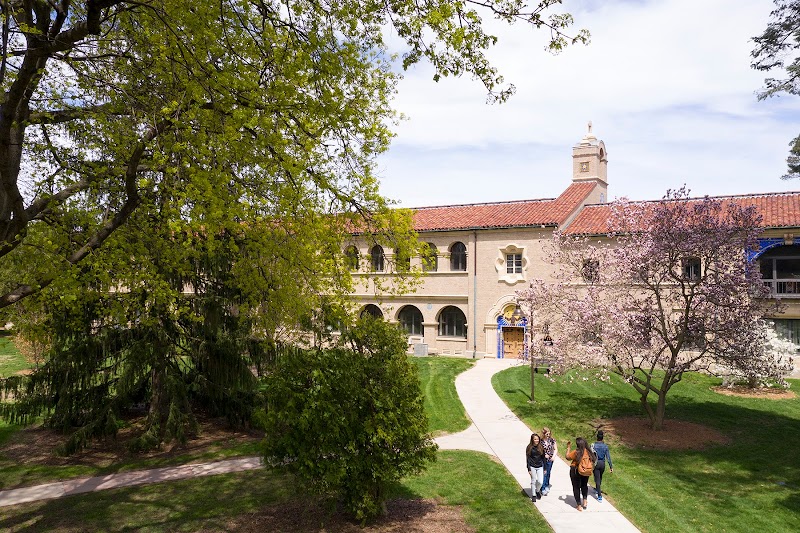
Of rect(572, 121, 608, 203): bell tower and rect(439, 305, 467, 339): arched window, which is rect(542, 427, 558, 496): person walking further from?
rect(572, 121, 608, 203): bell tower

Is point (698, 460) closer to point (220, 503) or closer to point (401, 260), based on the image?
point (401, 260)

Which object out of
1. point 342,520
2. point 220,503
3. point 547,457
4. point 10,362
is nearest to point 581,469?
point 547,457

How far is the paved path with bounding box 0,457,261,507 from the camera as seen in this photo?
40.9ft

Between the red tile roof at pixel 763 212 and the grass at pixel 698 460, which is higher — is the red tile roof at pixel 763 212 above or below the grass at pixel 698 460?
above

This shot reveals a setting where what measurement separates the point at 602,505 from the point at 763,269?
22394 mm

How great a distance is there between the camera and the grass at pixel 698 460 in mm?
11258

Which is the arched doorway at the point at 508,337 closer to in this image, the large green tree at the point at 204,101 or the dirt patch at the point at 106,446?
the dirt patch at the point at 106,446

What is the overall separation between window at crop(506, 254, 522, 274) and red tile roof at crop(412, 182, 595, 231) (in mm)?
1784

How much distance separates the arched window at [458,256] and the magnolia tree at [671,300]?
1558 centimetres

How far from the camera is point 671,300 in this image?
17.4m

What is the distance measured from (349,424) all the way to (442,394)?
1377 cm

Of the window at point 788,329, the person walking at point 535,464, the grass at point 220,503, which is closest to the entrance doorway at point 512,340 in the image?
the window at point 788,329

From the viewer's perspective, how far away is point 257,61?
955 cm

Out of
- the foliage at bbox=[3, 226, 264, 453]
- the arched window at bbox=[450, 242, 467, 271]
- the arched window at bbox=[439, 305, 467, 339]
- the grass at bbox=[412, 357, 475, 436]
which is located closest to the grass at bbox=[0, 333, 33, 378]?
the foliage at bbox=[3, 226, 264, 453]
